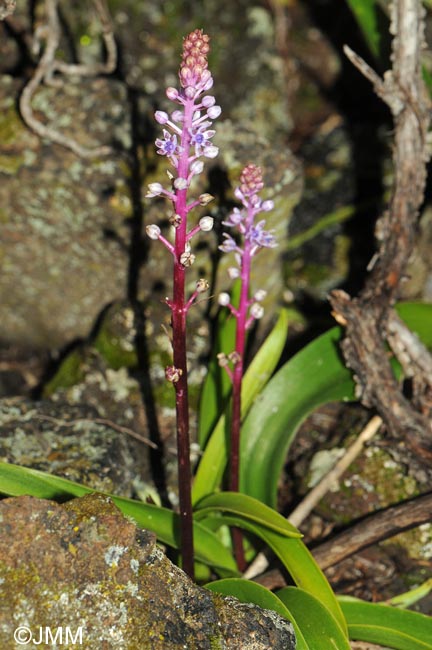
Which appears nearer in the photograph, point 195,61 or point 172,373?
point 195,61

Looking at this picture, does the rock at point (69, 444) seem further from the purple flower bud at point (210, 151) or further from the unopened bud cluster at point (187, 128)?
the purple flower bud at point (210, 151)

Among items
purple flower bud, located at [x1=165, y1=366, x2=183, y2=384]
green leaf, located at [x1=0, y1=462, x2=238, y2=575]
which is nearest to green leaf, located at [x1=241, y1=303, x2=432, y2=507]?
green leaf, located at [x1=0, y1=462, x2=238, y2=575]

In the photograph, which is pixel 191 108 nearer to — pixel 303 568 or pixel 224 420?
pixel 224 420

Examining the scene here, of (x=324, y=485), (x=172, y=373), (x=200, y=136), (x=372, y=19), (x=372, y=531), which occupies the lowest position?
(x=324, y=485)

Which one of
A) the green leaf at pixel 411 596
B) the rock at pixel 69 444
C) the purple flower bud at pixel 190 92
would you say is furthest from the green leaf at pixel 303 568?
the purple flower bud at pixel 190 92

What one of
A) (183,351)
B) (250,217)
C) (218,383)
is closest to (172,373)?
(183,351)

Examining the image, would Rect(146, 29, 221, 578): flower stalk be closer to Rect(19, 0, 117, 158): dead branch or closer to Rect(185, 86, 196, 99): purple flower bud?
Rect(185, 86, 196, 99): purple flower bud

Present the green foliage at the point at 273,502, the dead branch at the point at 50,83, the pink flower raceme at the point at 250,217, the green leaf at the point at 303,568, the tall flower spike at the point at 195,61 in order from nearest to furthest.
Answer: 1. the tall flower spike at the point at 195,61
2. the pink flower raceme at the point at 250,217
3. the green foliage at the point at 273,502
4. the green leaf at the point at 303,568
5. the dead branch at the point at 50,83

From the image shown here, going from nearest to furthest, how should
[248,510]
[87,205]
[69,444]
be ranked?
[248,510], [69,444], [87,205]
